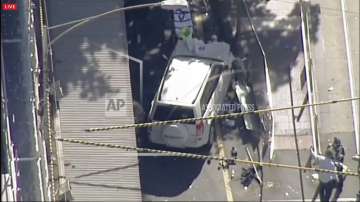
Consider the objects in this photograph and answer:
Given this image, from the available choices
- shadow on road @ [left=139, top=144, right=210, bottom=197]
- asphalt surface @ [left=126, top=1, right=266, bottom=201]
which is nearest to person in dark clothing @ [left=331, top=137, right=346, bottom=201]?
asphalt surface @ [left=126, top=1, right=266, bottom=201]

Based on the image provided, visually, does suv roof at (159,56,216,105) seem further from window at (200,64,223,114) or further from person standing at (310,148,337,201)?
person standing at (310,148,337,201)

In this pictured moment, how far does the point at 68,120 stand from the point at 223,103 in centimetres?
687

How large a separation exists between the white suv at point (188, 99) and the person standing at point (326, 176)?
4537 mm

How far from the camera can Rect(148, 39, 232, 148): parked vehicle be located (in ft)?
83.0

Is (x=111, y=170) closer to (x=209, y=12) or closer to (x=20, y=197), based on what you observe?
(x=20, y=197)

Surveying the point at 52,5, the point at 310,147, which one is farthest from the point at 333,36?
the point at 52,5

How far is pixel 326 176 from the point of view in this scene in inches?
1043

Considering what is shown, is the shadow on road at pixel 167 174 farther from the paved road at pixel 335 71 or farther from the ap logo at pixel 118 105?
the paved road at pixel 335 71

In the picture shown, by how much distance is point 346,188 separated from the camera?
26.9m

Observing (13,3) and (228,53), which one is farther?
(228,53)

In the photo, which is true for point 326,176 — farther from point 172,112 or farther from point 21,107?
point 21,107

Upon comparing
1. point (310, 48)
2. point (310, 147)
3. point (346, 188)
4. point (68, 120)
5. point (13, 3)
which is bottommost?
point (346, 188)

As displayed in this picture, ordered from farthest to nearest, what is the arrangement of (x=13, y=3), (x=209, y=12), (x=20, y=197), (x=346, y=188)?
(x=209, y=12) < (x=346, y=188) < (x=13, y=3) < (x=20, y=197)

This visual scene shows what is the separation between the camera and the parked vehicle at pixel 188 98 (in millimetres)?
25312
